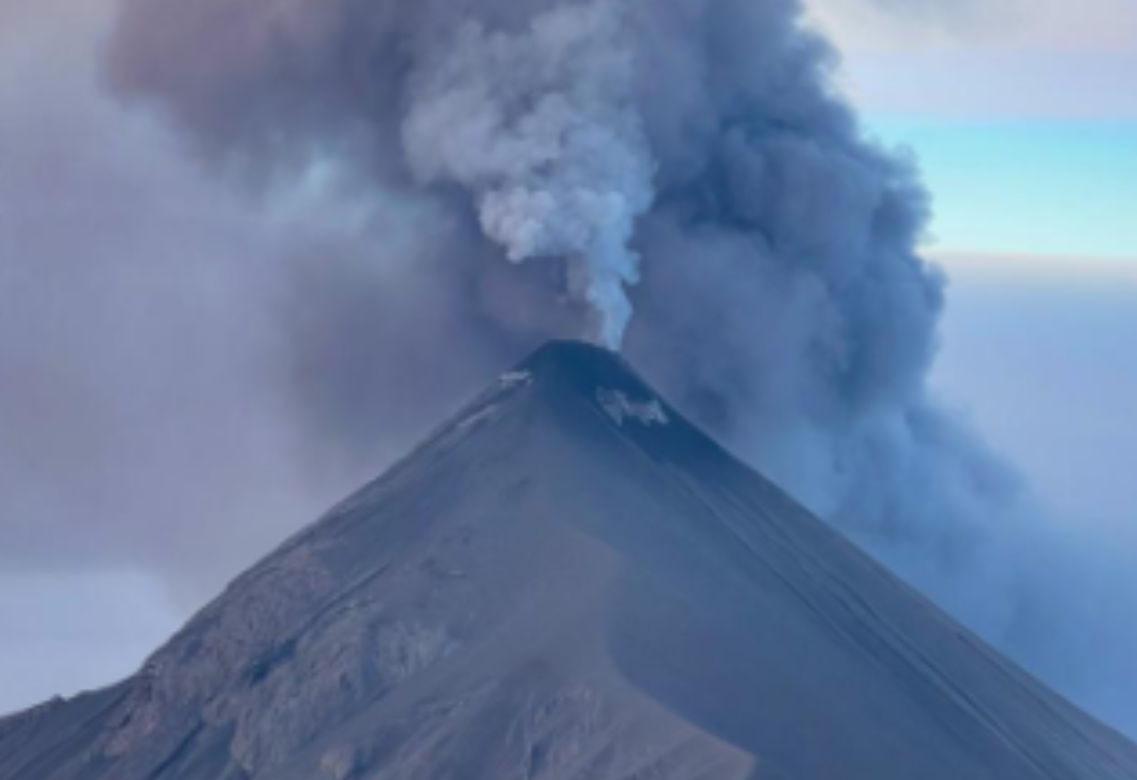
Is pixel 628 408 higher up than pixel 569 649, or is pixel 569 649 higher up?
pixel 628 408

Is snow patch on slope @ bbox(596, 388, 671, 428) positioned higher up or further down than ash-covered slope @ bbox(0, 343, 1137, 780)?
higher up

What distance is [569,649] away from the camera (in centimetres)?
4922

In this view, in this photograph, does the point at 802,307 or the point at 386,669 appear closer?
the point at 386,669

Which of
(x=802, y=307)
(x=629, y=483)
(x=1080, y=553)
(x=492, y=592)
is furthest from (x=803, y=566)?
(x=1080, y=553)

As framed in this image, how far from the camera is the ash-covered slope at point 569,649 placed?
155ft

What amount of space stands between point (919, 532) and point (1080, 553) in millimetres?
18889

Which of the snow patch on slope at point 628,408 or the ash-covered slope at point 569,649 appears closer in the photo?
the ash-covered slope at point 569,649

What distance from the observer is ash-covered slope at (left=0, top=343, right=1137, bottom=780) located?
4731 centimetres

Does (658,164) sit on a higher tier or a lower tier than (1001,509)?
lower

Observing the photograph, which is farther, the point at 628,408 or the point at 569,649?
the point at 628,408

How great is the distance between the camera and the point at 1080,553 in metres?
97.2

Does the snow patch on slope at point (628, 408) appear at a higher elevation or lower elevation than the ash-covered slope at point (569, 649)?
higher

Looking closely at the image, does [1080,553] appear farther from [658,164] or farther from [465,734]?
[465,734]

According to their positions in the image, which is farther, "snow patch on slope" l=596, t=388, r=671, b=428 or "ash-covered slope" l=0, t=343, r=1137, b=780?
"snow patch on slope" l=596, t=388, r=671, b=428
